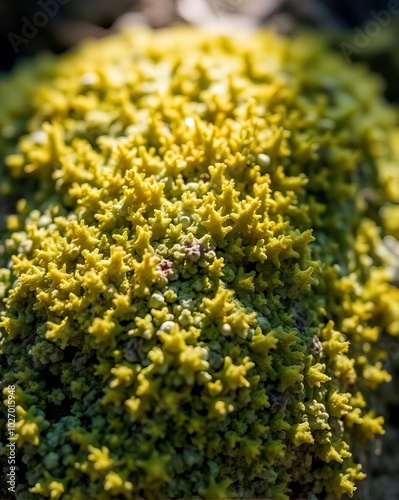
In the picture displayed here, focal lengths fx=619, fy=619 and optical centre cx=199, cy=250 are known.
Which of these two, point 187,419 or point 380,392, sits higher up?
point 187,419

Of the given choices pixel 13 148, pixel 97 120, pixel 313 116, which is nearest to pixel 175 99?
pixel 97 120

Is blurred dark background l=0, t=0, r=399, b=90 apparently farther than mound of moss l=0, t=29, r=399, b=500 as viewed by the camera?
Yes

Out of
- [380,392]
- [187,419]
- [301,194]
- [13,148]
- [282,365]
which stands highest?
[301,194]

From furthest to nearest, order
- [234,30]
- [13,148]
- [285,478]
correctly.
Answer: [234,30]
[13,148]
[285,478]

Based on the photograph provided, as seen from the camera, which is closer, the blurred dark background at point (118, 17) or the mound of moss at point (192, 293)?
the mound of moss at point (192, 293)

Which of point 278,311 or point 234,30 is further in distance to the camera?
point 234,30

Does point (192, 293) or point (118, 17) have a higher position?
point (192, 293)

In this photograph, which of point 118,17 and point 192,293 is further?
point 118,17

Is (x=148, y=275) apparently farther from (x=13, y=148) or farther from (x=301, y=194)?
(x=13, y=148)
